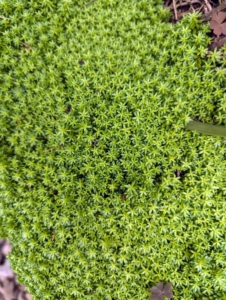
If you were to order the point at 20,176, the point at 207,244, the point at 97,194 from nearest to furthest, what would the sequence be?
the point at 207,244, the point at 97,194, the point at 20,176

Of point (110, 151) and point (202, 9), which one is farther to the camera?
point (202, 9)

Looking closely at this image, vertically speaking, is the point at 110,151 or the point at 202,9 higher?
the point at 202,9

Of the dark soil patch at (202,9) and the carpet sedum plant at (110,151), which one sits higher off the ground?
the dark soil patch at (202,9)

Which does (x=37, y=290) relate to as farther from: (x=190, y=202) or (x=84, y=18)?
(x=84, y=18)

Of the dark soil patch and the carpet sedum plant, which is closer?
the carpet sedum plant

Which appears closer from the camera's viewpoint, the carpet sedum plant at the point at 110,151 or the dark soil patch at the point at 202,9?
the carpet sedum plant at the point at 110,151

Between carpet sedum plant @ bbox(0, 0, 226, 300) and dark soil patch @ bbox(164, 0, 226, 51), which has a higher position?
dark soil patch @ bbox(164, 0, 226, 51)

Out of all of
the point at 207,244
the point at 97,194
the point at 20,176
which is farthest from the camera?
the point at 20,176

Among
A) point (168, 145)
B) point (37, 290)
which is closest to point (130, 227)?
point (168, 145)
